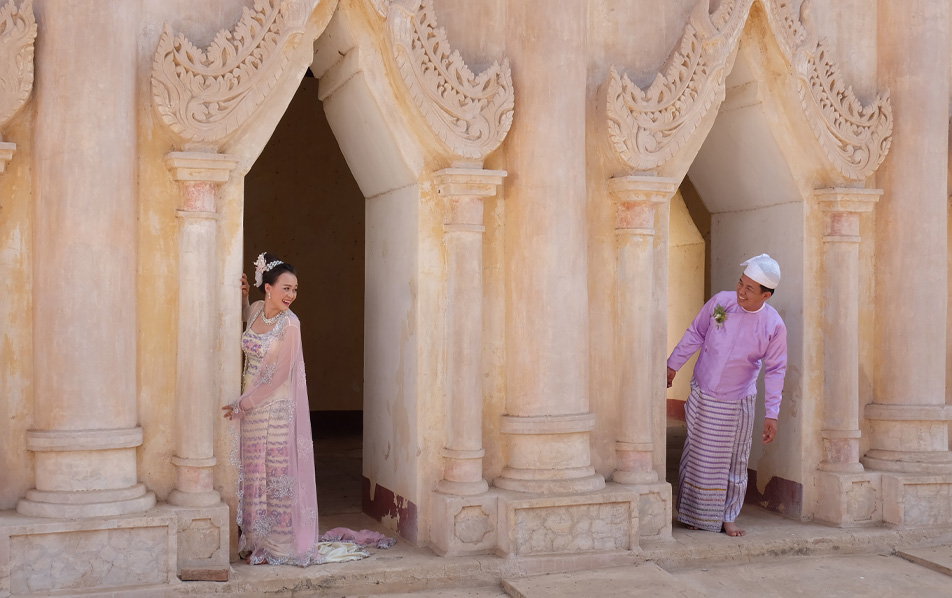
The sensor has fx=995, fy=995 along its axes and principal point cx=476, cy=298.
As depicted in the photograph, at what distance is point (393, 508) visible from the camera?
18.8 feet

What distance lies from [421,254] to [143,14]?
1.84 m

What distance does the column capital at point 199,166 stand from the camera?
→ 15.8 feet

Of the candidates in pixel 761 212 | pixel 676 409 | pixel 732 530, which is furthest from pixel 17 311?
pixel 676 409

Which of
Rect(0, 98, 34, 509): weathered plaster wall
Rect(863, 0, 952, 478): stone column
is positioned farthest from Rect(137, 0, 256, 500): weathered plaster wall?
Rect(863, 0, 952, 478): stone column

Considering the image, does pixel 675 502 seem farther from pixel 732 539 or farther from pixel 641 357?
pixel 641 357

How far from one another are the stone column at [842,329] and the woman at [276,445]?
3.15 metres

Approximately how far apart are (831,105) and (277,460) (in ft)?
13.1

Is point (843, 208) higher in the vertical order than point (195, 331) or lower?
higher

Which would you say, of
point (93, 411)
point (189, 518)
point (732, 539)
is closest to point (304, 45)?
point (93, 411)

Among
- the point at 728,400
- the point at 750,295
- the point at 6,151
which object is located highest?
the point at 6,151

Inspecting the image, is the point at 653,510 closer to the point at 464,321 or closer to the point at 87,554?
the point at 464,321

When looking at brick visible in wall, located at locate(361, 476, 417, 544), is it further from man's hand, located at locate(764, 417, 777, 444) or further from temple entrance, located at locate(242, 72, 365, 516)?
temple entrance, located at locate(242, 72, 365, 516)

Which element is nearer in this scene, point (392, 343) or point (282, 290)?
point (282, 290)

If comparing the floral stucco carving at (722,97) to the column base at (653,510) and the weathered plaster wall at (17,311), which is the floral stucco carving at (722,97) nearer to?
the column base at (653,510)
